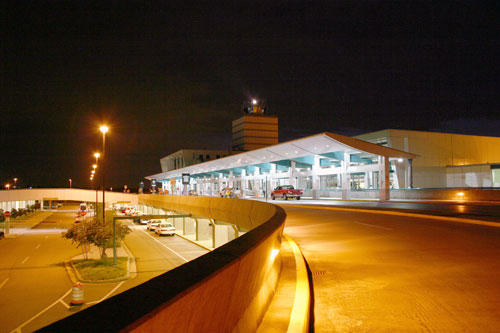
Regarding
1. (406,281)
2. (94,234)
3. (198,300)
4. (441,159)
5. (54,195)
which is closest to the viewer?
(198,300)

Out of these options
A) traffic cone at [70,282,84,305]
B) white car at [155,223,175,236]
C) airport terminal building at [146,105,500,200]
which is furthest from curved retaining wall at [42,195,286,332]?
white car at [155,223,175,236]

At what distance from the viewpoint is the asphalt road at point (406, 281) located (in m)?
5.84

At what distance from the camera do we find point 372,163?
185 ft

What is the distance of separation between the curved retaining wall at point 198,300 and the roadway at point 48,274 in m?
18.9

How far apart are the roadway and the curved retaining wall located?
745 inches

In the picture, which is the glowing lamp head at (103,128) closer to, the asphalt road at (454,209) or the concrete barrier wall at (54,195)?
the asphalt road at (454,209)

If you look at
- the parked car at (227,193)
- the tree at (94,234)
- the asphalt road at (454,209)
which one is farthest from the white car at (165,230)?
the asphalt road at (454,209)

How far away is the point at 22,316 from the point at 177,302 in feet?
79.9

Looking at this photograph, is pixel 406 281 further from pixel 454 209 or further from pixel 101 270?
pixel 101 270

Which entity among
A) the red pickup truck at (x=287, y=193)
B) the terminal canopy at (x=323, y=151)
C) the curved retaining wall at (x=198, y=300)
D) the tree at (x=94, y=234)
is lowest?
the tree at (x=94, y=234)

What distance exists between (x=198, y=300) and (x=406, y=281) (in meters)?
6.62

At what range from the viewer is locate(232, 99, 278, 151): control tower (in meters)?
175

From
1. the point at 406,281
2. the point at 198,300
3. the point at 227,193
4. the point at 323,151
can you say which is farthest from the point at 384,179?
the point at 198,300

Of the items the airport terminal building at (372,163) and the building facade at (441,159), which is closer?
the airport terminal building at (372,163)
